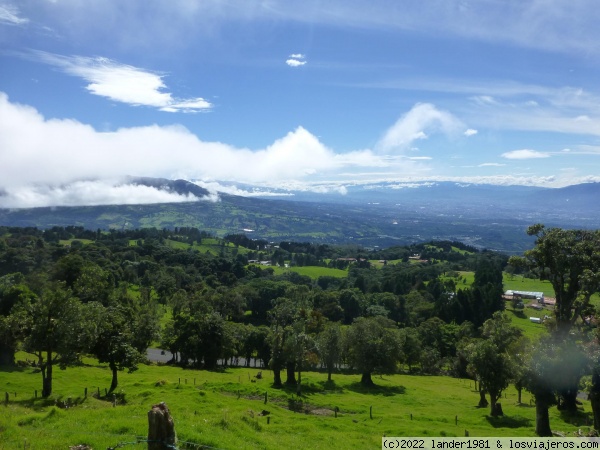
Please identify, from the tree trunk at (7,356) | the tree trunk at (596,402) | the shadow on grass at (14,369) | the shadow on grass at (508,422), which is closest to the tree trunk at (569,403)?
the shadow on grass at (508,422)

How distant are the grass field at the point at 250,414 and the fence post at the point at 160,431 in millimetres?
3627

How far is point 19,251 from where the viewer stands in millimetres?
120312

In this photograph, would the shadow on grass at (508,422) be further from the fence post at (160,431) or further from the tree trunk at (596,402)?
the fence post at (160,431)

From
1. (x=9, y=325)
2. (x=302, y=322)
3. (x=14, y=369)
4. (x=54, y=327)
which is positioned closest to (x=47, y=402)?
(x=54, y=327)

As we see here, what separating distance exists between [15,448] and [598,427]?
108 feet

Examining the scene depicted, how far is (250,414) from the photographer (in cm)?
2778

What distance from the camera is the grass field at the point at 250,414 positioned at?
1708cm

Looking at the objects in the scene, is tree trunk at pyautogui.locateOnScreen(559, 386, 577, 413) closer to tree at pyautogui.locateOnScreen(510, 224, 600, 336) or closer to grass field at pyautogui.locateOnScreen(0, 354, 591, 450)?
grass field at pyautogui.locateOnScreen(0, 354, 591, 450)

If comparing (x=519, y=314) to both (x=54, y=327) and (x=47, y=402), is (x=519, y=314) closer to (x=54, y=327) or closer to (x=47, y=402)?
(x=54, y=327)

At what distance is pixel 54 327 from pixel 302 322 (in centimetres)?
2751

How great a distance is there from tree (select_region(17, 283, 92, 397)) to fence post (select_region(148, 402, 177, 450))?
84.3ft

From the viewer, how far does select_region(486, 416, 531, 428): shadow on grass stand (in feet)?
111

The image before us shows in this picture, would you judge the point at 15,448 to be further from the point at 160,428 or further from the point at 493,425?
the point at 493,425

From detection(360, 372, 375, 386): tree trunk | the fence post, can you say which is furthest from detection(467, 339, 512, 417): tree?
the fence post
